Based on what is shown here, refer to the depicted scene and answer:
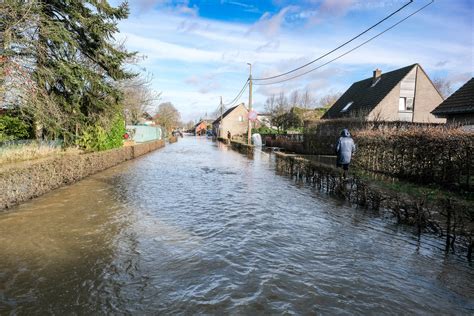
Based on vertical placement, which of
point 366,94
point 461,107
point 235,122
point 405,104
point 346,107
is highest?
point 366,94

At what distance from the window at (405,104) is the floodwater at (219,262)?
2757cm

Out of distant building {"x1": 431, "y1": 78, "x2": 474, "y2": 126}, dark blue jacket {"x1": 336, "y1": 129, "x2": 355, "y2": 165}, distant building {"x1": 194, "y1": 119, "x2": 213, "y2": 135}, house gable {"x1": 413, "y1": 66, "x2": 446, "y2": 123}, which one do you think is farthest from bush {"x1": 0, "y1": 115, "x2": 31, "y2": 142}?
distant building {"x1": 194, "y1": 119, "x2": 213, "y2": 135}

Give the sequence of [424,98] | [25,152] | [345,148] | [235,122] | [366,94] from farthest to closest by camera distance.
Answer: [235,122], [366,94], [424,98], [25,152], [345,148]

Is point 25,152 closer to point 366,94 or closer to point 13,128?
point 13,128

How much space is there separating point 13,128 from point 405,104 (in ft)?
107

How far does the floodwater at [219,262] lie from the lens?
3.86 meters

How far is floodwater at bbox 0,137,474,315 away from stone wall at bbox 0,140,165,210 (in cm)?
46

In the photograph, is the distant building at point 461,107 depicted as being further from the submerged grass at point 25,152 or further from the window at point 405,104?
the submerged grass at point 25,152

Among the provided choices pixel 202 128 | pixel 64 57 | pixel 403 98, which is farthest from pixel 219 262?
pixel 202 128

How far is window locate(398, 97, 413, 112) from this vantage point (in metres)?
31.9

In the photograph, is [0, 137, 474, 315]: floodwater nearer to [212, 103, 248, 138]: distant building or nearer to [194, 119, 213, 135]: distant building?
[212, 103, 248, 138]: distant building

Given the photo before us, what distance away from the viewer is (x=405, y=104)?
32.1 meters

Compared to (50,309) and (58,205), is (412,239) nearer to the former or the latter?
(50,309)

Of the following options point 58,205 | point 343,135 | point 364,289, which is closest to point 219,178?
point 343,135
